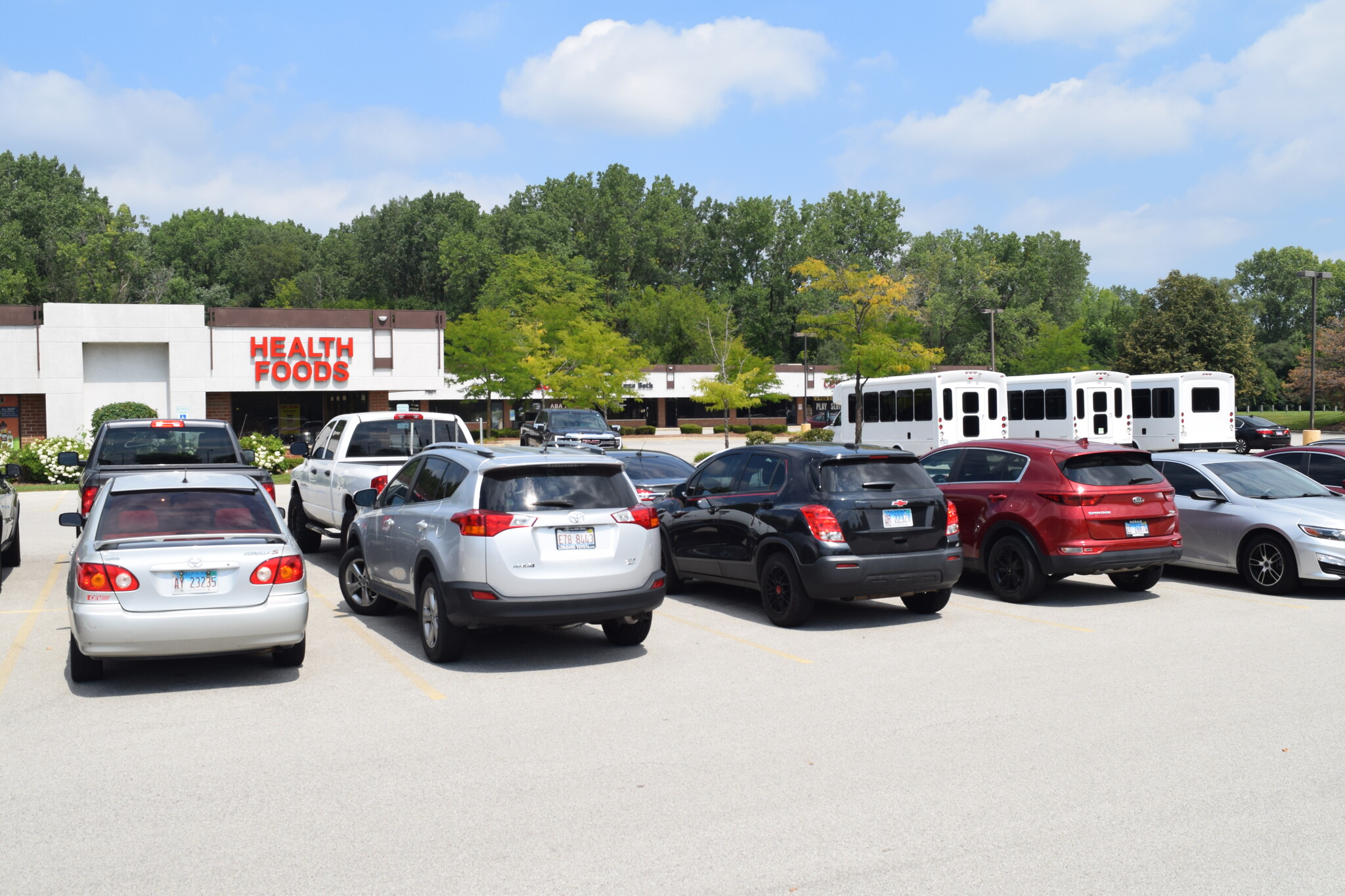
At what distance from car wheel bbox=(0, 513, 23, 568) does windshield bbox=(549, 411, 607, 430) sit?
1945cm

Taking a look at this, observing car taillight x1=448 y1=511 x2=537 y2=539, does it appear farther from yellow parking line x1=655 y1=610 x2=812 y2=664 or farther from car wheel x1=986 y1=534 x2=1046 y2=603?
car wheel x1=986 y1=534 x2=1046 y2=603

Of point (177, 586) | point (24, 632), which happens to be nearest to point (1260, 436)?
point (24, 632)

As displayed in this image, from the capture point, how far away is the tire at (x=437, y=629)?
8406 millimetres

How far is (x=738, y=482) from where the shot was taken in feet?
36.3

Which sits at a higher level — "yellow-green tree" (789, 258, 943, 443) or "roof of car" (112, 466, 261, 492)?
"yellow-green tree" (789, 258, 943, 443)

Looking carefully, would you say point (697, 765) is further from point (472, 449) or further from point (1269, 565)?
point (1269, 565)

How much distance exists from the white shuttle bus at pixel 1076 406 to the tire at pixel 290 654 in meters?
27.0

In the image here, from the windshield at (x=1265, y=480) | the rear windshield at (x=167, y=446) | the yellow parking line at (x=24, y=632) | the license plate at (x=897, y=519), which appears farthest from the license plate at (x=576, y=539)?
the windshield at (x=1265, y=480)

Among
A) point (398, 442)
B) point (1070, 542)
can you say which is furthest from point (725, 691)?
point (398, 442)

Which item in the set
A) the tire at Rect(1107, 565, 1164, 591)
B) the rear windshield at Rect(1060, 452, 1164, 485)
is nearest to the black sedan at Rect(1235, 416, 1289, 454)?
the tire at Rect(1107, 565, 1164, 591)

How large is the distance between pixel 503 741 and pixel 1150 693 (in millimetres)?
4556

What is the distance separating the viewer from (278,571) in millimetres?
7820

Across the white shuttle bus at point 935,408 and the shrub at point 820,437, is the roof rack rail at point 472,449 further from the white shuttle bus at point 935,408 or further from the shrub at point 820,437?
the shrub at point 820,437

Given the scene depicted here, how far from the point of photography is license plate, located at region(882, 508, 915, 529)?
9891 millimetres
